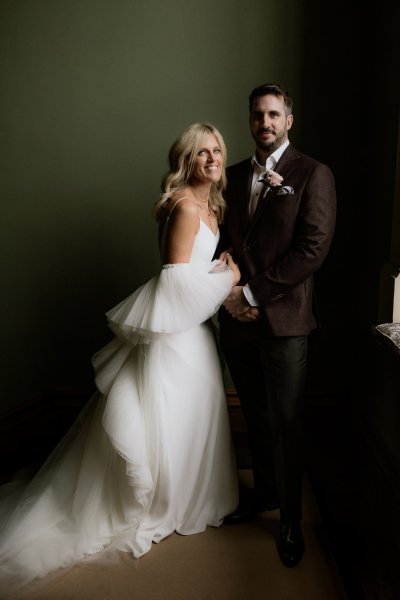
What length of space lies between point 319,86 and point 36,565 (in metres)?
2.51

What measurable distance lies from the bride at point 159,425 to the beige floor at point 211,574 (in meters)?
0.07

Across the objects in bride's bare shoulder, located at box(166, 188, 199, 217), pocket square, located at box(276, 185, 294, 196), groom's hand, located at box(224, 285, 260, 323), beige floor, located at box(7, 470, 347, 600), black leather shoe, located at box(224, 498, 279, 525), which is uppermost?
pocket square, located at box(276, 185, 294, 196)

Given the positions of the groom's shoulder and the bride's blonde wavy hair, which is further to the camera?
the groom's shoulder

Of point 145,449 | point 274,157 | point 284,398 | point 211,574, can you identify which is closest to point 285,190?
point 274,157

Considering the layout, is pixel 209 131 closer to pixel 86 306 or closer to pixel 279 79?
pixel 279 79

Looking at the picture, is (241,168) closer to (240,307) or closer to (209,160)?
(209,160)

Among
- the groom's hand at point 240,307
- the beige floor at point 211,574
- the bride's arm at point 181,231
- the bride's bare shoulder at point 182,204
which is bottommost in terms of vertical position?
the beige floor at point 211,574

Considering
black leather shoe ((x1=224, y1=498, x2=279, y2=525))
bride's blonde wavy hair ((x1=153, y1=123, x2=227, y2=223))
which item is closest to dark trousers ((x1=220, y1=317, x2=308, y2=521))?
black leather shoe ((x1=224, y1=498, x2=279, y2=525))

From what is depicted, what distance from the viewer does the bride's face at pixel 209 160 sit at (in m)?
2.20

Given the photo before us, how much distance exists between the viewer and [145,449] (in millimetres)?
2217

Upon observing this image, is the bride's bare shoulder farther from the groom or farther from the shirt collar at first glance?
the shirt collar

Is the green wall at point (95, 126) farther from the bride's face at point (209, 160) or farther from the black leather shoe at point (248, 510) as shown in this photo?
the black leather shoe at point (248, 510)

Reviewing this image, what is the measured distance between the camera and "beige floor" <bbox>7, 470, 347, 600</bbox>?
2021mm

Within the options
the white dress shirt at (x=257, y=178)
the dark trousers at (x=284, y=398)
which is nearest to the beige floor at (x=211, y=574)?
the dark trousers at (x=284, y=398)
